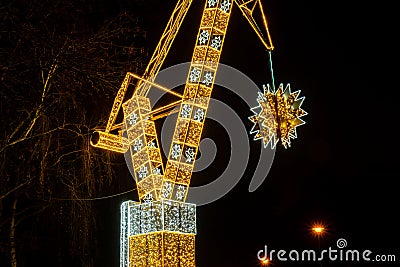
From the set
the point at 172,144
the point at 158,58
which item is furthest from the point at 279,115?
the point at 158,58

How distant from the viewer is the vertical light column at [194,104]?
398 inches

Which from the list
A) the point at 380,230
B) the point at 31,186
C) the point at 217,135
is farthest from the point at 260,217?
the point at 31,186

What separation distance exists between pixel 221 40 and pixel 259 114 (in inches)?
74.2

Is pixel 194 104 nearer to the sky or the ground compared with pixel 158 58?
nearer to the ground

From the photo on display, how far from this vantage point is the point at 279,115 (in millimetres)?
9258

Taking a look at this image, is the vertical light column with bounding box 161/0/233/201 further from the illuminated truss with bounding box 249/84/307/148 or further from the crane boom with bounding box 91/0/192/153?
the illuminated truss with bounding box 249/84/307/148

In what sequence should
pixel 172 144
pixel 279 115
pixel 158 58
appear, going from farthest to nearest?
pixel 158 58
pixel 172 144
pixel 279 115

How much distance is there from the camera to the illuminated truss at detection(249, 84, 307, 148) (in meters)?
9.24

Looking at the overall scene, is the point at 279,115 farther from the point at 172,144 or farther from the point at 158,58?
the point at 158,58

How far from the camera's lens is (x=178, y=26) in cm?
1072

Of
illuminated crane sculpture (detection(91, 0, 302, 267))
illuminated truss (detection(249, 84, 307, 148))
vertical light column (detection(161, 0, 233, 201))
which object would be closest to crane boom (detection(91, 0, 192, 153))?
illuminated crane sculpture (detection(91, 0, 302, 267))

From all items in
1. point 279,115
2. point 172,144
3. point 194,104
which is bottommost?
point 172,144

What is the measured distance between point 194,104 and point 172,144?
0.82 metres

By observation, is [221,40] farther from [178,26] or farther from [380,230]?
[380,230]
